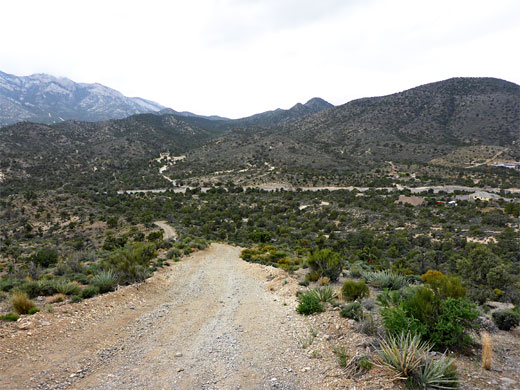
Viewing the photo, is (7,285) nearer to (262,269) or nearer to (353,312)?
(262,269)

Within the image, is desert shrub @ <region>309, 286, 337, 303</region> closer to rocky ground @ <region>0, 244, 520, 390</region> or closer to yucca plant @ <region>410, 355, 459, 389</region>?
rocky ground @ <region>0, 244, 520, 390</region>

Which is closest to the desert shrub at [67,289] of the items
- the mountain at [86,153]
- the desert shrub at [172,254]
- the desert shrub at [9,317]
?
the desert shrub at [9,317]

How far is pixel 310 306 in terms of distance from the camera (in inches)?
282

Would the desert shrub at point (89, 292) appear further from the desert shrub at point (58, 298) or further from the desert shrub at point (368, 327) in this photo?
the desert shrub at point (368, 327)

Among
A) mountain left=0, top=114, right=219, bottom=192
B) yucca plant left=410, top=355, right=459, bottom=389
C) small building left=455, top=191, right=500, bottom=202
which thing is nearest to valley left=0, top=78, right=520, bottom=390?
yucca plant left=410, top=355, right=459, bottom=389

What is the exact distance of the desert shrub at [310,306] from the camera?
714 centimetres

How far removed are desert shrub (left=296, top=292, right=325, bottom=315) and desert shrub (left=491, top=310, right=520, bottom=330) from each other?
4323 mm

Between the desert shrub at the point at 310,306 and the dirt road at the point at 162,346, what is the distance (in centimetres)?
35

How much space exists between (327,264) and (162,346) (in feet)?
23.1

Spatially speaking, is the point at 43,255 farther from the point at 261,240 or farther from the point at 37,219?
the point at 37,219

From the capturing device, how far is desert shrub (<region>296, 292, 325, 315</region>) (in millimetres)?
7145

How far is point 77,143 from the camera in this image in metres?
93.5

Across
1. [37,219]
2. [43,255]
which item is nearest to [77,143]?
[37,219]

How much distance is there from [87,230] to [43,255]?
14730 millimetres
